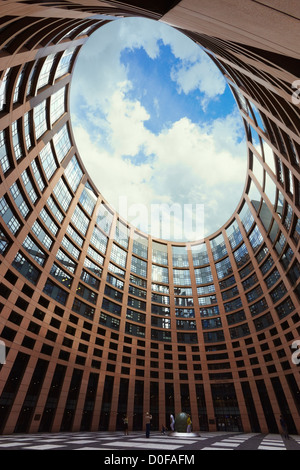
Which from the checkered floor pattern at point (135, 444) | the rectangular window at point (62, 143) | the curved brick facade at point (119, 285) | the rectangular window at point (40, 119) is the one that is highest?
the rectangular window at point (62, 143)

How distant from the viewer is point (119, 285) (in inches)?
2041

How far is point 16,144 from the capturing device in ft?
96.6

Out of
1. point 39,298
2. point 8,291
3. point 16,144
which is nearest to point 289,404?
point 39,298

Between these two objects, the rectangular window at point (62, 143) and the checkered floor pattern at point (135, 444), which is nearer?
the checkered floor pattern at point (135, 444)

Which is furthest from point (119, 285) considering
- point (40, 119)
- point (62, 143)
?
point (40, 119)

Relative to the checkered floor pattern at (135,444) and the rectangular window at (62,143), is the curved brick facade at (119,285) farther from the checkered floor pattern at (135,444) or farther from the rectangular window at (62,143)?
the checkered floor pattern at (135,444)

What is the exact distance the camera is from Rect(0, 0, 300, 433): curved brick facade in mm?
26391

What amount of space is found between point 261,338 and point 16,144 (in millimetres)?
50616

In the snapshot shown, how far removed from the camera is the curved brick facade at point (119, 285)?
2639 cm

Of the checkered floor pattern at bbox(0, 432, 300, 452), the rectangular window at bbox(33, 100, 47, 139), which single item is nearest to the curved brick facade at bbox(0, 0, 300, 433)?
the rectangular window at bbox(33, 100, 47, 139)

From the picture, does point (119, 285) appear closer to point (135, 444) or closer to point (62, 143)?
point (62, 143)

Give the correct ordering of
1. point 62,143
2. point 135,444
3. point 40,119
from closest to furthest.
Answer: point 135,444
point 40,119
point 62,143

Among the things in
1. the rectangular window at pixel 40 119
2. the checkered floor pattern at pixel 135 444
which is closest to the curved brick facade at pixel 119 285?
the rectangular window at pixel 40 119

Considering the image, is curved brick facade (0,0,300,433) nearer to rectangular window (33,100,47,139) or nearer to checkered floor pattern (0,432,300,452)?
rectangular window (33,100,47,139)
